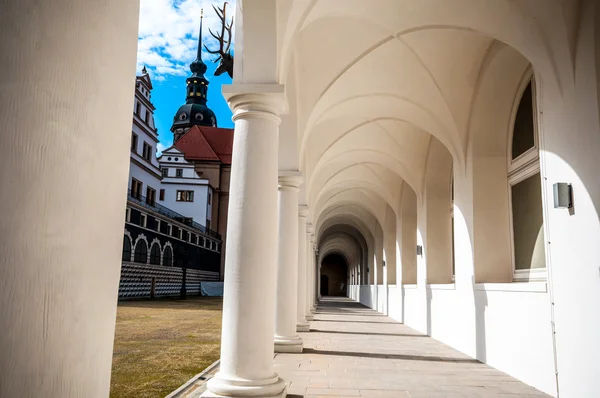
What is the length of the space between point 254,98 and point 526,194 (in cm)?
585

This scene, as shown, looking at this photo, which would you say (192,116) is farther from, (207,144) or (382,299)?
(382,299)

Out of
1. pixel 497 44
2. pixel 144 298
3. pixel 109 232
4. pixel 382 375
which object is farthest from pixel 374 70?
pixel 144 298

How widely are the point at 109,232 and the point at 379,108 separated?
40.1 feet

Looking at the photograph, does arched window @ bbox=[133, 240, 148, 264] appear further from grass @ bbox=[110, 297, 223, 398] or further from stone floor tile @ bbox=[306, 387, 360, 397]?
stone floor tile @ bbox=[306, 387, 360, 397]

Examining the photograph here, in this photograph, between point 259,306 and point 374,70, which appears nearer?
point 259,306

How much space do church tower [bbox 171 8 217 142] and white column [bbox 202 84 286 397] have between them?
77216 millimetres

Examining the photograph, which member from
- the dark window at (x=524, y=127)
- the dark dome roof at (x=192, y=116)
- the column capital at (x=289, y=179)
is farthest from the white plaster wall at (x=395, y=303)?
the dark dome roof at (x=192, y=116)

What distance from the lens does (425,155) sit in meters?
15.1

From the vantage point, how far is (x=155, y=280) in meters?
35.9

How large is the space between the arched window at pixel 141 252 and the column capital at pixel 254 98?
2809 cm

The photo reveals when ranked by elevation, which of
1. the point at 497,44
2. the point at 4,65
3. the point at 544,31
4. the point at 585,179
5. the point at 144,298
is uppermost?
the point at 497,44

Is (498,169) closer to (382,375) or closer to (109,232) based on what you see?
(382,375)

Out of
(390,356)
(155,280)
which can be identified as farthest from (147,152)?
(390,356)

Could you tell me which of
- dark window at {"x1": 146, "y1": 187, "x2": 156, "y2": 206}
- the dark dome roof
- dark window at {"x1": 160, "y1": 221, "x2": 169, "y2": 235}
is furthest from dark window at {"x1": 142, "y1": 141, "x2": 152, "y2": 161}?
the dark dome roof
